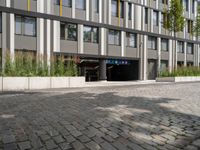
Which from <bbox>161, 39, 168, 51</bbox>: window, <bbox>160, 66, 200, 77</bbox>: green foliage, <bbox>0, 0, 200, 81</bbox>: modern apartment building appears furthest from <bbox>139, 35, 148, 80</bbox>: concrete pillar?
<bbox>160, 66, 200, 77</bbox>: green foliage

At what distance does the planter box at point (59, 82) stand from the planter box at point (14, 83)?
1.79 metres

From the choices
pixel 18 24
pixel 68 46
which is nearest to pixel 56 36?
pixel 68 46

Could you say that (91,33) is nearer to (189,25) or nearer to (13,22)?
(13,22)

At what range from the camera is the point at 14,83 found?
11820 mm

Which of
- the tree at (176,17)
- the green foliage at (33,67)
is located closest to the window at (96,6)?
the tree at (176,17)

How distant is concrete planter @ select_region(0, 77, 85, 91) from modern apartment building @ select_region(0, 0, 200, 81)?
5.25ft

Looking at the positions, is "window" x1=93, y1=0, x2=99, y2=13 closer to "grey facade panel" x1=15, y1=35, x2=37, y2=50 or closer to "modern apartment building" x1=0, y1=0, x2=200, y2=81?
"modern apartment building" x1=0, y1=0, x2=200, y2=81

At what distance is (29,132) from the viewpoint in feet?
13.1

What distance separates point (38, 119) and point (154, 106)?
12.5 ft

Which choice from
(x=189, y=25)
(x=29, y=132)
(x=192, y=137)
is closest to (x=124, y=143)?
(x=192, y=137)

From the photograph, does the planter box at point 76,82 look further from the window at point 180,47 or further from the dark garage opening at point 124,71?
the window at point 180,47

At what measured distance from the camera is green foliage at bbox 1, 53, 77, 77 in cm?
1229

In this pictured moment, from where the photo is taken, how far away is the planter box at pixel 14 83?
11.5 m

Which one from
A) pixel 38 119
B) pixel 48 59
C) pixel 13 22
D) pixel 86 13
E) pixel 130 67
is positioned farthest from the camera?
pixel 130 67
